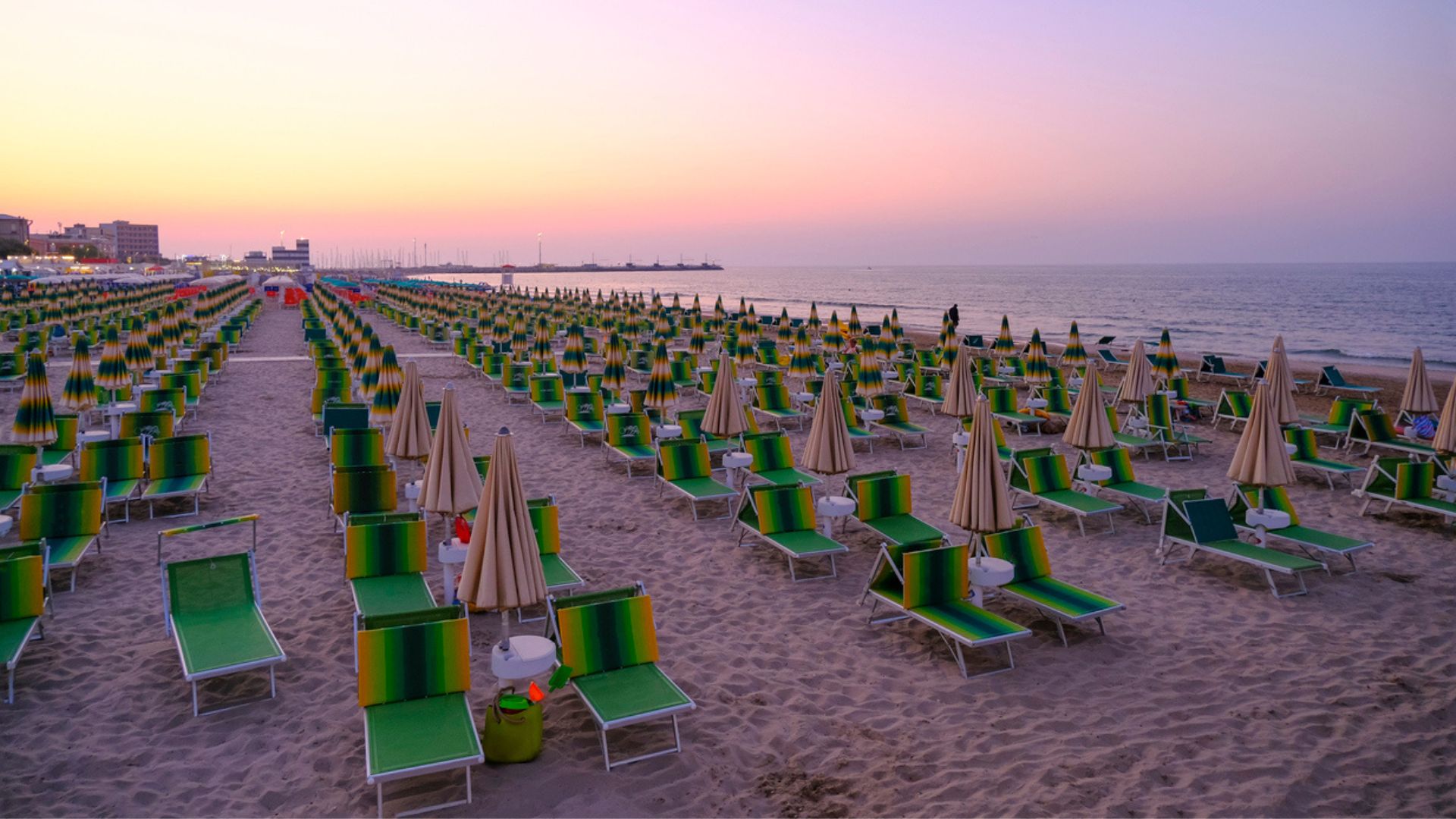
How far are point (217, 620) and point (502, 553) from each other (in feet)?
7.01

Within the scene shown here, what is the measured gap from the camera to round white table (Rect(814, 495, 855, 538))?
23.1 feet

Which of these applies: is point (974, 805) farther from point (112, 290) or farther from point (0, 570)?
point (112, 290)

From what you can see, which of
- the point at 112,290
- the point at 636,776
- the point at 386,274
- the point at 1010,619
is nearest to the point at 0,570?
the point at 636,776

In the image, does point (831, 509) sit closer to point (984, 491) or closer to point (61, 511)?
point (984, 491)

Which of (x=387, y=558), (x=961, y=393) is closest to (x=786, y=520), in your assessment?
(x=387, y=558)

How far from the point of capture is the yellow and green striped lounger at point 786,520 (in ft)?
22.2

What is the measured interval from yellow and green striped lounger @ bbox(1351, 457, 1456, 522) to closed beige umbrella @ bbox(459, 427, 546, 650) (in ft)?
27.0

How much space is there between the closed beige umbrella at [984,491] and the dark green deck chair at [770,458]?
3336 millimetres

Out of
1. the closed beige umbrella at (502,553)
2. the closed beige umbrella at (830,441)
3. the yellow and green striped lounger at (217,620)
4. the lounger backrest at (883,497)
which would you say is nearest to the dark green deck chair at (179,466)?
the yellow and green striped lounger at (217,620)

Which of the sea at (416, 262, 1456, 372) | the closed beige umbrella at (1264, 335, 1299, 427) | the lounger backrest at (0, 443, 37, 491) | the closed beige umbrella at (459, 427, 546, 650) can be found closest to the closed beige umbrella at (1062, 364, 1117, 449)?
the closed beige umbrella at (1264, 335, 1299, 427)

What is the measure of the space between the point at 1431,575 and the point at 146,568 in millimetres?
9969

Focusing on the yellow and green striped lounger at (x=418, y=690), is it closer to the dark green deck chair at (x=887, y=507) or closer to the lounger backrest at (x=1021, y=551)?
the lounger backrest at (x=1021, y=551)

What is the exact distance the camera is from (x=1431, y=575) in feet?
22.4

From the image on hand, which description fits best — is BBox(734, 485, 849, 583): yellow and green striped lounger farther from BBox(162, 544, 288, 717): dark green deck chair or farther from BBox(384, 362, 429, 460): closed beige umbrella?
BBox(162, 544, 288, 717): dark green deck chair
